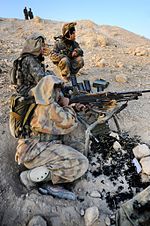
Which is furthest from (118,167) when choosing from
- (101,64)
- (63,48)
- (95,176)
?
(101,64)

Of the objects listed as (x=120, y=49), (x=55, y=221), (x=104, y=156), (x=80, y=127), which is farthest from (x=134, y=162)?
(x=120, y=49)

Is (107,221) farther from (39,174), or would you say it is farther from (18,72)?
(18,72)

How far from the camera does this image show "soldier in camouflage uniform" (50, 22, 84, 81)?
6117mm

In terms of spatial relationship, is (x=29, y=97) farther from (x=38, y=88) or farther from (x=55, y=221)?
(x=55, y=221)

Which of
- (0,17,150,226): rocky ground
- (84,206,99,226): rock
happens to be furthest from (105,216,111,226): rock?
(84,206,99,226): rock

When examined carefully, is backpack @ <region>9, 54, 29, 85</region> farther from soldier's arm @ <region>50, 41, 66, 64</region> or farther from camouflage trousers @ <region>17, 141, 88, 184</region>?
camouflage trousers @ <region>17, 141, 88, 184</region>

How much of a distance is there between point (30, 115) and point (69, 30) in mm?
2952

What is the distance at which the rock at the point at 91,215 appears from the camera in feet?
11.1

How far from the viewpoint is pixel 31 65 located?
4.88 meters

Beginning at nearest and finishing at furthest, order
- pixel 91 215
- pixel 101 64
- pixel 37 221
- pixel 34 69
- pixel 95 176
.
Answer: pixel 37 221 < pixel 91 215 < pixel 95 176 < pixel 34 69 < pixel 101 64

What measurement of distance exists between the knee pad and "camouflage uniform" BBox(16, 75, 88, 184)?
50mm

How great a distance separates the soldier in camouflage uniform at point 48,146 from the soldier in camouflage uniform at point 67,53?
8.12ft

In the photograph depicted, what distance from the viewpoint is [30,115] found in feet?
12.2

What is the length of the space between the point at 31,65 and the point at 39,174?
6.55 feet
